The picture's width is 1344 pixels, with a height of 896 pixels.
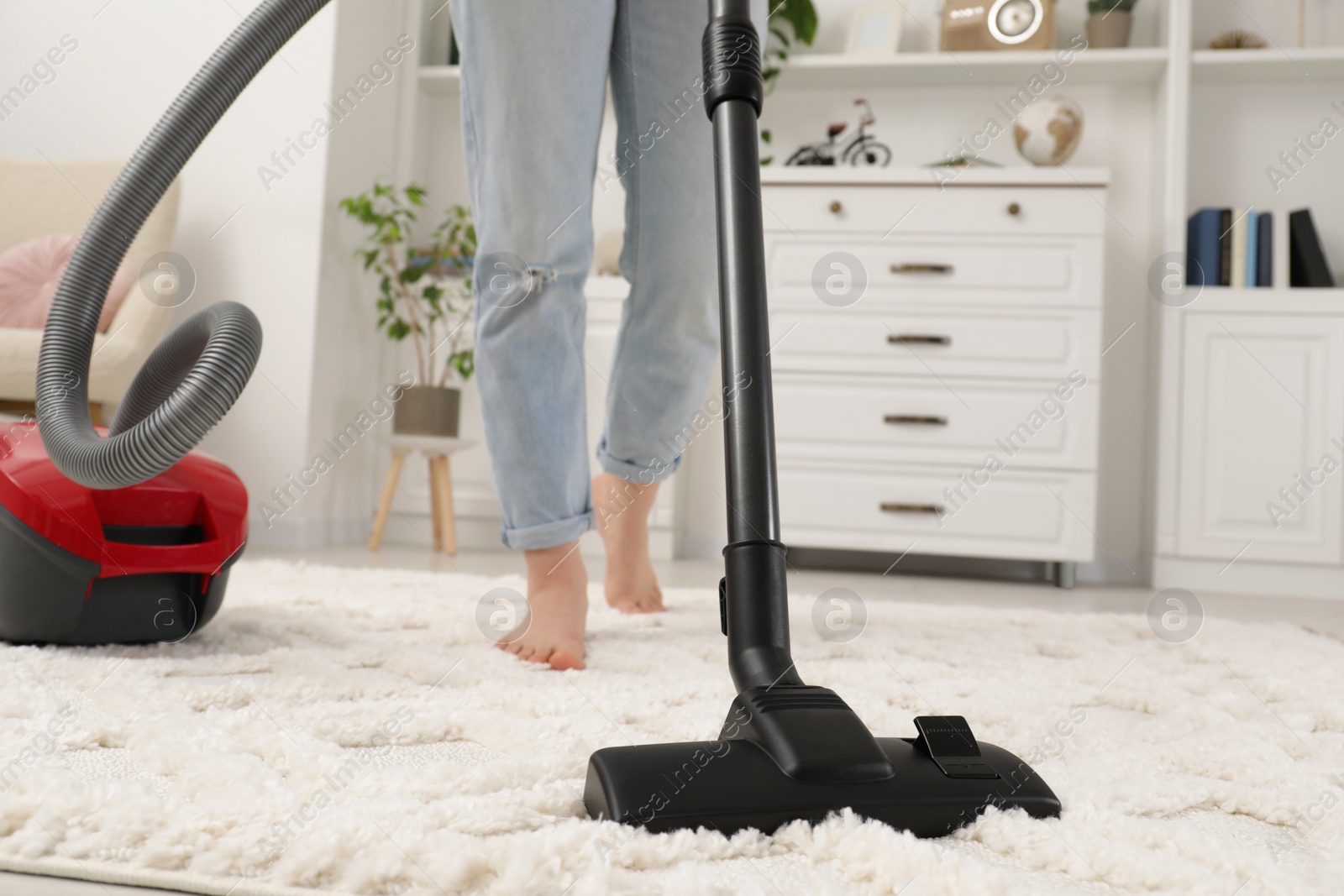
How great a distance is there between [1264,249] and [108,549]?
252 centimetres

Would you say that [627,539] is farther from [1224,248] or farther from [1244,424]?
[1224,248]

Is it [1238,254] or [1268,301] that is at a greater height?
[1238,254]

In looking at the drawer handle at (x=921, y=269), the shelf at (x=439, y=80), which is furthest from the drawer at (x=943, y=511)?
the shelf at (x=439, y=80)

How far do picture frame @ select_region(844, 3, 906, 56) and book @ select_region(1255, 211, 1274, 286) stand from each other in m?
1.06

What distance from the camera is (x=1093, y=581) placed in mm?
2406

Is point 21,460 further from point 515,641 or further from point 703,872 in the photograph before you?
point 703,872

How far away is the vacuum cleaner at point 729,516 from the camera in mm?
404

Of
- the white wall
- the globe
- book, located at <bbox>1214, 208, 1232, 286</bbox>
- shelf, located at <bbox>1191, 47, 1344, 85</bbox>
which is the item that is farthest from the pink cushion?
shelf, located at <bbox>1191, 47, 1344, 85</bbox>

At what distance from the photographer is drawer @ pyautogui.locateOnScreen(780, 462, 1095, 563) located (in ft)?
6.88

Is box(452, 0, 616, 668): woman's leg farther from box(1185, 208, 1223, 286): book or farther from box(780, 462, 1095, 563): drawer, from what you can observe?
box(1185, 208, 1223, 286): book

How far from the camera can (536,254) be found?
2.80 ft

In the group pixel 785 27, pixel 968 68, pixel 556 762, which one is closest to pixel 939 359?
pixel 968 68

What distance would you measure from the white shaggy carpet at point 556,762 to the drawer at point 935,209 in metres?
1.37

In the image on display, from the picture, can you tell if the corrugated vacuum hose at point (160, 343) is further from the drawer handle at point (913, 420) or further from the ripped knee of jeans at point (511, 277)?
the drawer handle at point (913, 420)
